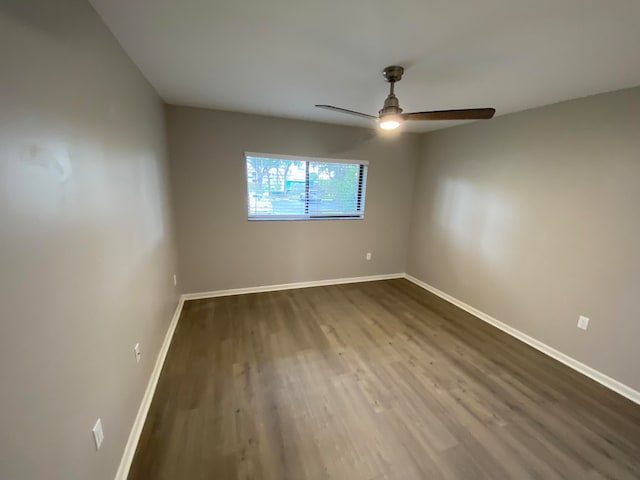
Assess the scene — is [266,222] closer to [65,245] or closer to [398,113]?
[398,113]

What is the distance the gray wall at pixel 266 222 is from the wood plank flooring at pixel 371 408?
82 centimetres

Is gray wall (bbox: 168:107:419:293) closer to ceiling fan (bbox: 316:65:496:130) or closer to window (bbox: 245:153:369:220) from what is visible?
window (bbox: 245:153:369:220)

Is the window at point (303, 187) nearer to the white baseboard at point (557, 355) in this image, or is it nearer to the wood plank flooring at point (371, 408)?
the wood plank flooring at point (371, 408)

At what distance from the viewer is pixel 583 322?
2316mm

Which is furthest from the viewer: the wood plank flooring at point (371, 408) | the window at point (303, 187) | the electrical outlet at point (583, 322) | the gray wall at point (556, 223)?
the window at point (303, 187)

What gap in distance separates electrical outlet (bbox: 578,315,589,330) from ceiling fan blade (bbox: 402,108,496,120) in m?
1.98

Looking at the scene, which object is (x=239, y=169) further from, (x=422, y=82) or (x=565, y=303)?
(x=565, y=303)

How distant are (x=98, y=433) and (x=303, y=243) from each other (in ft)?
9.24

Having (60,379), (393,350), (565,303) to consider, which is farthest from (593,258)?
(60,379)

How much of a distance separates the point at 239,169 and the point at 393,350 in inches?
105

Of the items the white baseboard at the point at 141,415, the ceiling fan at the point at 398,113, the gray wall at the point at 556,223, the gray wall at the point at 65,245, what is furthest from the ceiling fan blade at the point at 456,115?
the white baseboard at the point at 141,415

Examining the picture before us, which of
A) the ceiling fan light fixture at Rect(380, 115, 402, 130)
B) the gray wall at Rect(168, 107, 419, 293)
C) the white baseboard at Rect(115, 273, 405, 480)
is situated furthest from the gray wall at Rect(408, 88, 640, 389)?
the ceiling fan light fixture at Rect(380, 115, 402, 130)

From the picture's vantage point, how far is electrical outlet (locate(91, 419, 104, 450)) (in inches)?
45.0

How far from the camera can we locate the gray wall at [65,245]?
749 mm
